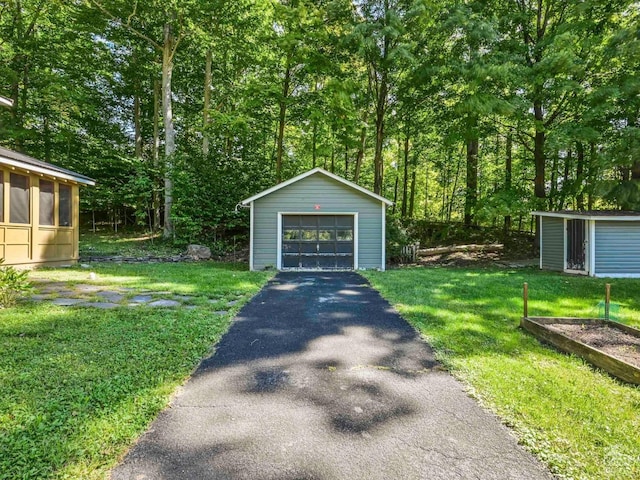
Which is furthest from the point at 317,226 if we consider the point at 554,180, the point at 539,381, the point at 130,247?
the point at 554,180

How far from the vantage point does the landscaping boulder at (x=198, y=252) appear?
12656 millimetres

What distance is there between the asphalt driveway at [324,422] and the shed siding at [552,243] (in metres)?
9.97

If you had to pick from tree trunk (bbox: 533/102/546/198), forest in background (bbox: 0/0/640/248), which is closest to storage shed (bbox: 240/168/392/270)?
forest in background (bbox: 0/0/640/248)

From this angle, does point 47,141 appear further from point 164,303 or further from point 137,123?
point 164,303

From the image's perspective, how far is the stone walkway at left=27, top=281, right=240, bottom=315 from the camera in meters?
5.35

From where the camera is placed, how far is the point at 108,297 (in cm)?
582

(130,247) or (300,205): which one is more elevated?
(300,205)

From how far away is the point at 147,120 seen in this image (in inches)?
818

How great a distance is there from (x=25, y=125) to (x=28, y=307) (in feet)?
57.9

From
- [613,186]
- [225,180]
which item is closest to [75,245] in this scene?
[225,180]

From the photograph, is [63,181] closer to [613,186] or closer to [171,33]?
[171,33]

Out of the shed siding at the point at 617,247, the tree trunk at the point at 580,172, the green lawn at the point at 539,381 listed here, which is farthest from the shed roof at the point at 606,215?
the green lawn at the point at 539,381

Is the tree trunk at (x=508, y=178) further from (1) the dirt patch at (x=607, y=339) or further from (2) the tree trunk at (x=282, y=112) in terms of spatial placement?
(1) the dirt patch at (x=607, y=339)

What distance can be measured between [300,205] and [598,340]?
27.3 ft
